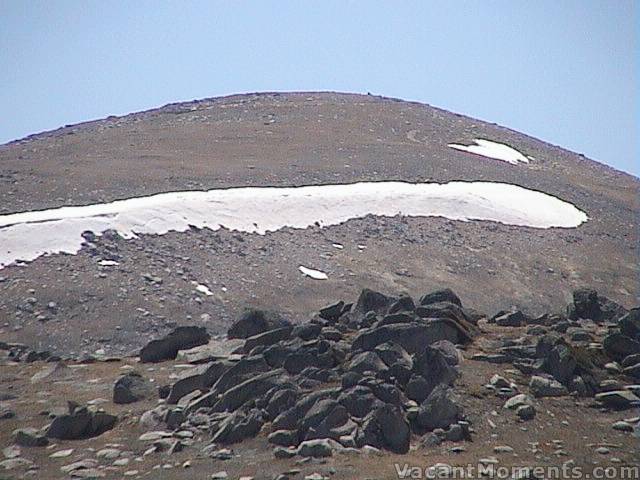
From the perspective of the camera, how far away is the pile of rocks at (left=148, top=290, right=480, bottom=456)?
875 centimetres

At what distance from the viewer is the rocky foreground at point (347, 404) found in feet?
27.9

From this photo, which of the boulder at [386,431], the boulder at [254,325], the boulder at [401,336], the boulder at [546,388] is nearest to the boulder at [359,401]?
the boulder at [386,431]

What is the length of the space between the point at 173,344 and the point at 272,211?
A: 40.9 feet

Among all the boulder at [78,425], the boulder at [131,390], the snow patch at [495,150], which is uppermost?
the snow patch at [495,150]

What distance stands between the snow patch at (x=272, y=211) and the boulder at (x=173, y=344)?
24.5 ft

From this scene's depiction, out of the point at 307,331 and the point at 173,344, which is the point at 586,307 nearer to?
the point at 307,331

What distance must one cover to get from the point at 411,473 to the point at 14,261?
1307 centimetres

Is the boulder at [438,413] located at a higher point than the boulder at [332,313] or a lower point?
lower

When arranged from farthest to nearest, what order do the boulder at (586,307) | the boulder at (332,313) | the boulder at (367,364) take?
the boulder at (586,307)
the boulder at (332,313)
the boulder at (367,364)

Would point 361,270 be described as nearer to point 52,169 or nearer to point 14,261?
point 14,261

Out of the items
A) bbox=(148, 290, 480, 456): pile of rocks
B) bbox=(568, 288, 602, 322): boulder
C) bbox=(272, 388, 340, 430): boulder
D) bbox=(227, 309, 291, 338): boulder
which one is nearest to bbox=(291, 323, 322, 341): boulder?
bbox=(148, 290, 480, 456): pile of rocks

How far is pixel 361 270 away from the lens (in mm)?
22203

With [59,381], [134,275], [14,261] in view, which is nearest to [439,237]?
[134,275]

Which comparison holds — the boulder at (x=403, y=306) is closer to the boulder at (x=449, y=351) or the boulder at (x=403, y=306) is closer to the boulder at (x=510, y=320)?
the boulder at (x=449, y=351)
